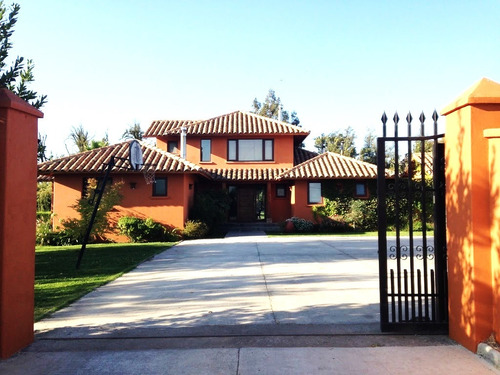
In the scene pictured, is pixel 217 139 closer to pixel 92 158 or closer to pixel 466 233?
pixel 92 158

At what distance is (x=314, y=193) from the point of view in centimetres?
2372

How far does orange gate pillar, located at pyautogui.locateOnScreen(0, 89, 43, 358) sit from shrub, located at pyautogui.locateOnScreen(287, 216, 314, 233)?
18.3 m

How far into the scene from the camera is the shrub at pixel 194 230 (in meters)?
19.2

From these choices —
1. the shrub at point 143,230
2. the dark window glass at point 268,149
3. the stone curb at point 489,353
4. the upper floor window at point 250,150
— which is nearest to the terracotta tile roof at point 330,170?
the dark window glass at point 268,149

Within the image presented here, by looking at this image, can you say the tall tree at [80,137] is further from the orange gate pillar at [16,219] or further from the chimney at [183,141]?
the orange gate pillar at [16,219]

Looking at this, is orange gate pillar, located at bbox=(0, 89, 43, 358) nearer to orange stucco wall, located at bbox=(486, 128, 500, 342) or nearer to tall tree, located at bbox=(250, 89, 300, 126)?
orange stucco wall, located at bbox=(486, 128, 500, 342)

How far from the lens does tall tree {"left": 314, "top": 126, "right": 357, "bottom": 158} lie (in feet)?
167

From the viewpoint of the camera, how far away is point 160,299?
6.90 metres

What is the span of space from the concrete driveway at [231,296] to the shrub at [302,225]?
10.1 m

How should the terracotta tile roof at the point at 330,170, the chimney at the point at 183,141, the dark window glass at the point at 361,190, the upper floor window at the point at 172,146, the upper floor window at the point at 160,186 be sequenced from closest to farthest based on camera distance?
the upper floor window at the point at 160,186
the terracotta tile roof at the point at 330,170
the dark window glass at the point at 361,190
the chimney at the point at 183,141
the upper floor window at the point at 172,146

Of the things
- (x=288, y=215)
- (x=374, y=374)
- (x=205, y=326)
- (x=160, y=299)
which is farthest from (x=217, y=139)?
(x=374, y=374)

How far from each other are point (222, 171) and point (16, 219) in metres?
21.1

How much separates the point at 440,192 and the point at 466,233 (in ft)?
2.70

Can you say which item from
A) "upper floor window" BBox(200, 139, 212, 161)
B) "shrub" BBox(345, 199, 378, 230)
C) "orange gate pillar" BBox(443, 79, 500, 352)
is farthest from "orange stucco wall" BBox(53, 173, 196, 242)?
"orange gate pillar" BBox(443, 79, 500, 352)
